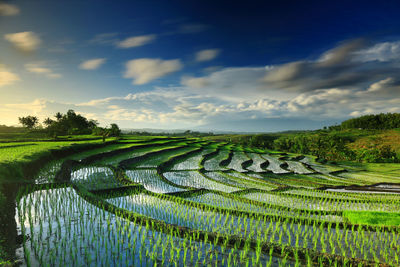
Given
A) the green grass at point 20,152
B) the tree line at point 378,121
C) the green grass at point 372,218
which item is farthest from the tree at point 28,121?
the tree line at point 378,121

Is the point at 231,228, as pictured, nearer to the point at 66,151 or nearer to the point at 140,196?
the point at 140,196

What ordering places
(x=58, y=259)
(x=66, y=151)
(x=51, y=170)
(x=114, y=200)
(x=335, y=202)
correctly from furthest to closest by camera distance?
(x=66, y=151)
(x=51, y=170)
(x=335, y=202)
(x=114, y=200)
(x=58, y=259)

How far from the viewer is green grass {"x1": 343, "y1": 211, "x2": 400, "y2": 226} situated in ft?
20.4

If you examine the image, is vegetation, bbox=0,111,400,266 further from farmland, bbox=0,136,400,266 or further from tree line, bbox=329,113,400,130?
tree line, bbox=329,113,400,130

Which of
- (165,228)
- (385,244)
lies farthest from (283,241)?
(165,228)

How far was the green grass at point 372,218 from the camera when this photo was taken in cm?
623

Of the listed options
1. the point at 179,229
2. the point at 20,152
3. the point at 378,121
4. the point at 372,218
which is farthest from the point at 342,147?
the point at 378,121

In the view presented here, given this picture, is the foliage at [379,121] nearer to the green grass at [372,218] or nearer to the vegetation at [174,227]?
the vegetation at [174,227]

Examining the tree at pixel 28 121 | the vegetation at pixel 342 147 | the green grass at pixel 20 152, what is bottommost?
the vegetation at pixel 342 147

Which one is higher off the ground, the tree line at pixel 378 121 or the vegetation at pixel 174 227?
the tree line at pixel 378 121

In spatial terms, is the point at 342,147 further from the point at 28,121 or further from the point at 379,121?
the point at 28,121

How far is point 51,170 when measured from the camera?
1188 cm

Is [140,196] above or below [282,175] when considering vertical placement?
above

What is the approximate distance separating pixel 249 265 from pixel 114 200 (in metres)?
5.94
